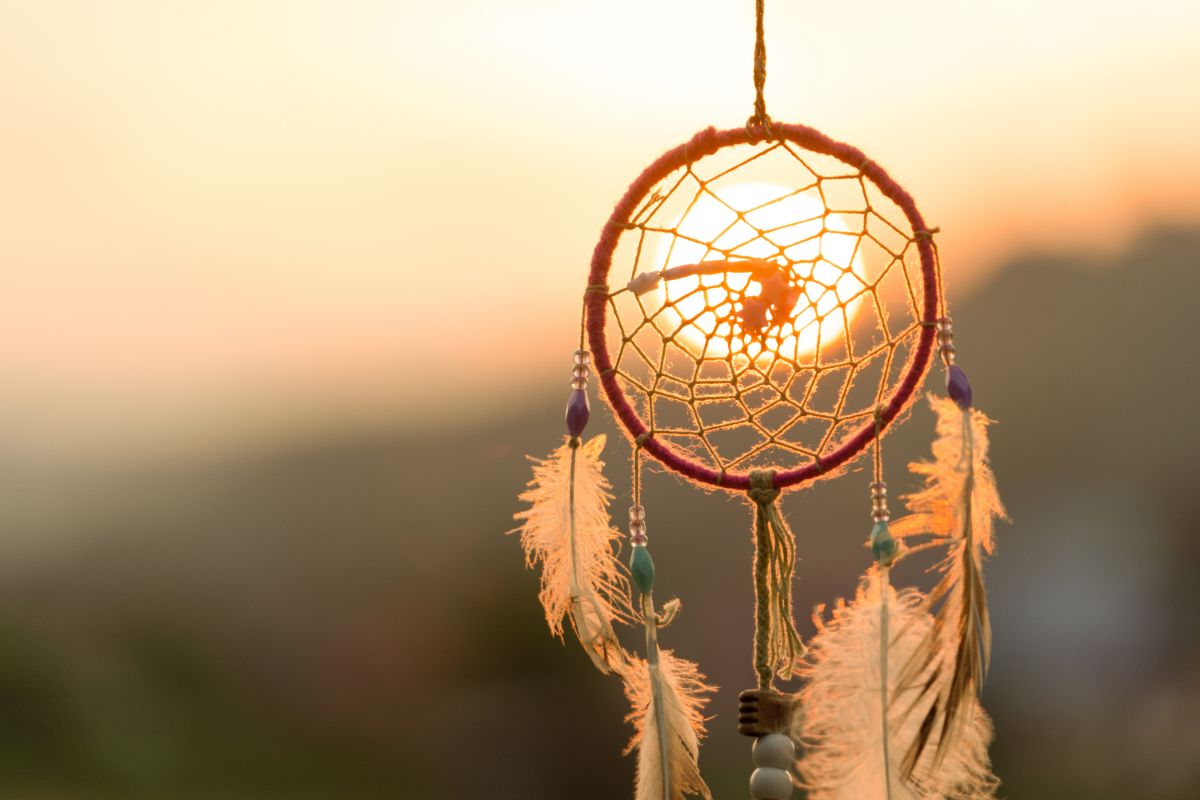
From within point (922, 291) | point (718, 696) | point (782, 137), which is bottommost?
point (718, 696)

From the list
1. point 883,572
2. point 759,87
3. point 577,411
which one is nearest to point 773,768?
point 883,572

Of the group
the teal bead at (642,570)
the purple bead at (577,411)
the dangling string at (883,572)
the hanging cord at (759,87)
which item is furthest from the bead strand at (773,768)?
the hanging cord at (759,87)

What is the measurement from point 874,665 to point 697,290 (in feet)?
1.90

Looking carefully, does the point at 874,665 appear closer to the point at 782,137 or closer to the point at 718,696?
the point at 782,137

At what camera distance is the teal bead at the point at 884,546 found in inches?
64.2

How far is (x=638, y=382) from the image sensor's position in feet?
5.91

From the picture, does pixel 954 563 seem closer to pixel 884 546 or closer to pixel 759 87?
pixel 884 546

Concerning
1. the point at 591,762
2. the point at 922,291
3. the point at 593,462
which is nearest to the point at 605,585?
the point at 593,462

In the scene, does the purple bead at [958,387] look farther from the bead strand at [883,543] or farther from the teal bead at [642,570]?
the teal bead at [642,570]

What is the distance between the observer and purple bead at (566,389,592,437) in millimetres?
1775

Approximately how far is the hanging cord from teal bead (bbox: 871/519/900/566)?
0.55 m

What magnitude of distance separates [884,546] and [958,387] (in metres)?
0.23

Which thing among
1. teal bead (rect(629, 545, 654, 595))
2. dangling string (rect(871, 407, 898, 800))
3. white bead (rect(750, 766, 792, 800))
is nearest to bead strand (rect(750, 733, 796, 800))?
white bead (rect(750, 766, 792, 800))

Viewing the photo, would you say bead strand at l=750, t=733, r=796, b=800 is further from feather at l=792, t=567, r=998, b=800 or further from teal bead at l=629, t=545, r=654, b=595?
teal bead at l=629, t=545, r=654, b=595
